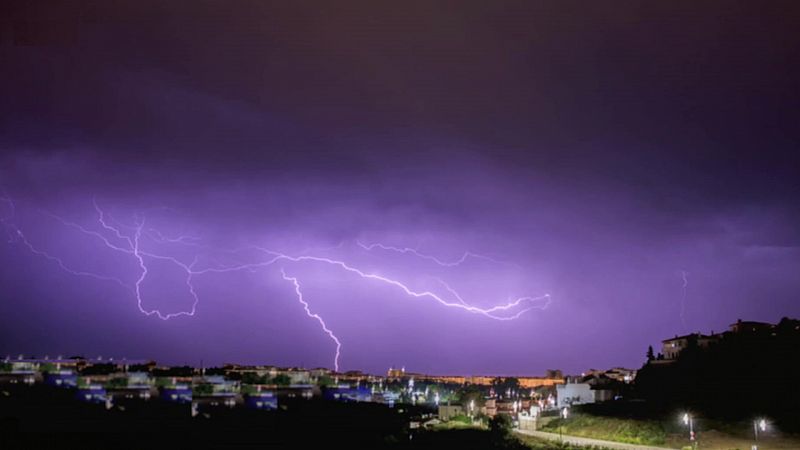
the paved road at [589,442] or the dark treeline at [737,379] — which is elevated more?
the dark treeline at [737,379]

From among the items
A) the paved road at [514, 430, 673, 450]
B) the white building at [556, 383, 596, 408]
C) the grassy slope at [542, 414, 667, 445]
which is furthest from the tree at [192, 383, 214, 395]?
the white building at [556, 383, 596, 408]

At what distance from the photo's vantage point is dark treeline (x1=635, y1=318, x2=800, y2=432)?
40.0 m

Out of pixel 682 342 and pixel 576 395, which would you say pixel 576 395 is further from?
pixel 682 342

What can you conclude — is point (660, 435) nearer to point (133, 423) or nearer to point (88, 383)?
point (133, 423)

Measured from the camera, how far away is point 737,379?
47344 mm

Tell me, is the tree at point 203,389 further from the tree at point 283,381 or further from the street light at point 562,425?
the street light at point 562,425

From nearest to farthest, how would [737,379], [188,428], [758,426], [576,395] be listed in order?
[758,426]
[188,428]
[737,379]
[576,395]

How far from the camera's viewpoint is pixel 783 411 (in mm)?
38250

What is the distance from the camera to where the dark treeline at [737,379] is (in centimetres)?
4003

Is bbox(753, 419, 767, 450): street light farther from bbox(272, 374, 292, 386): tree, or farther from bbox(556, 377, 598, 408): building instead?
bbox(272, 374, 292, 386): tree

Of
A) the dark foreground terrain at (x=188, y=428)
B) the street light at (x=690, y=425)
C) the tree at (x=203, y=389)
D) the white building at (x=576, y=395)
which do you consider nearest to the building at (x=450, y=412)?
the dark foreground terrain at (x=188, y=428)

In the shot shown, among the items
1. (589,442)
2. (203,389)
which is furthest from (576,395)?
(203,389)

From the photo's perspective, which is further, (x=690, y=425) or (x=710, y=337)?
(x=710, y=337)

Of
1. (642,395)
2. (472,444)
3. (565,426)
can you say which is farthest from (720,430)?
(642,395)
